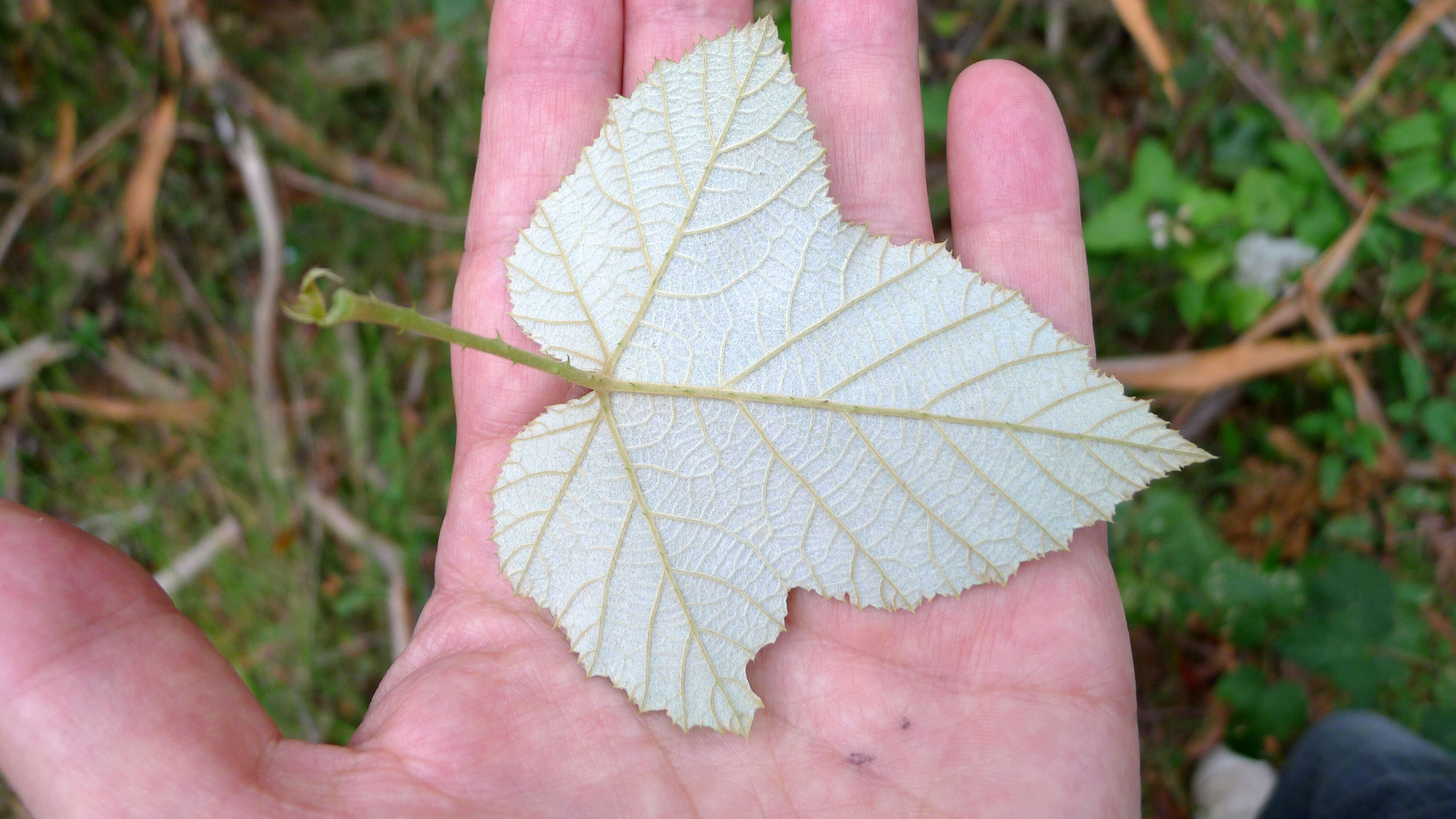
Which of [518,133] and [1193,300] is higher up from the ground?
[518,133]

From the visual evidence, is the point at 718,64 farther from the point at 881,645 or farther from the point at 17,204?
the point at 17,204

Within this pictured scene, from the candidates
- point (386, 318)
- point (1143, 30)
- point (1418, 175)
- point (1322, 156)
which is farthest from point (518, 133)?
point (1418, 175)

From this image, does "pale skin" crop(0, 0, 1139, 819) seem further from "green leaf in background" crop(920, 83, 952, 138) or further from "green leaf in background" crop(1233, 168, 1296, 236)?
"green leaf in background" crop(1233, 168, 1296, 236)

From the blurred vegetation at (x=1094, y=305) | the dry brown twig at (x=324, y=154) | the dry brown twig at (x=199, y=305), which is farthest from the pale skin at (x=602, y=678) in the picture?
the dry brown twig at (x=199, y=305)

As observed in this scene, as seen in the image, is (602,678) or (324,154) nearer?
(602,678)

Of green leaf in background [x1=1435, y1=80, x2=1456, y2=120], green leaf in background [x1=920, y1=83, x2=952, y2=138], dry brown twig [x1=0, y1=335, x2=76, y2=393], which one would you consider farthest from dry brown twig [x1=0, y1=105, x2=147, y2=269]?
green leaf in background [x1=1435, y1=80, x2=1456, y2=120]

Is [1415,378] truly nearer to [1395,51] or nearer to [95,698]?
[1395,51]
